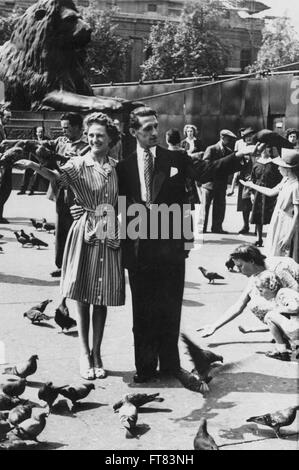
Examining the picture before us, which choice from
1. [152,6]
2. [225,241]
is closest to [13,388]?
[225,241]

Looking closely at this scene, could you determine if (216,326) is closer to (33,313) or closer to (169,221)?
(169,221)

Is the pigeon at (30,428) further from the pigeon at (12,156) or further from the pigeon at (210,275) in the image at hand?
the pigeon at (210,275)

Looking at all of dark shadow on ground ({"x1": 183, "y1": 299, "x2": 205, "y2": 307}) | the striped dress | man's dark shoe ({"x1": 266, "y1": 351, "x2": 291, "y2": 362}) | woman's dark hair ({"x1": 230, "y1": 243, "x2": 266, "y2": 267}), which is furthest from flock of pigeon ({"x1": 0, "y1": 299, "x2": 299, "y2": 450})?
dark shadow on ground ({"x1": 183, "y1": 299, "x2": 205, "y2": 307})

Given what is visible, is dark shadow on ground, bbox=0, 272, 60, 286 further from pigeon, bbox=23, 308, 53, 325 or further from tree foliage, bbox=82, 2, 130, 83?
tree foliage, bbox=82, 2, 130, 83

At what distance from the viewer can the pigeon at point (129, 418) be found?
4.68m

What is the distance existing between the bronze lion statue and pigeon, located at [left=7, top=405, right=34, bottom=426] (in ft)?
45.4

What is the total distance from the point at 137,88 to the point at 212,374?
18686 millimetres

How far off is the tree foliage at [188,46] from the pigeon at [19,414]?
13.8m

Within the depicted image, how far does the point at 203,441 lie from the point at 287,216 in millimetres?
4399

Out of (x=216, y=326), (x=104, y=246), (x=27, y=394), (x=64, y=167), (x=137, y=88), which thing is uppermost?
(x=137, y=88)

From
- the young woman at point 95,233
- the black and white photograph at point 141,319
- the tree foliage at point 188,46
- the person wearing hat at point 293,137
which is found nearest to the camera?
the black and white photograph at point 141,319

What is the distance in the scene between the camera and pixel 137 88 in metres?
23.8

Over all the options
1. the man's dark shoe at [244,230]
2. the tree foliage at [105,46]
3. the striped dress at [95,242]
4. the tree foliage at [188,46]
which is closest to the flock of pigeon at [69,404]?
the striped dress at [95,242]

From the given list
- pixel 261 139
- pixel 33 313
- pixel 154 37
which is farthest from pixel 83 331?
pixel 154 37
